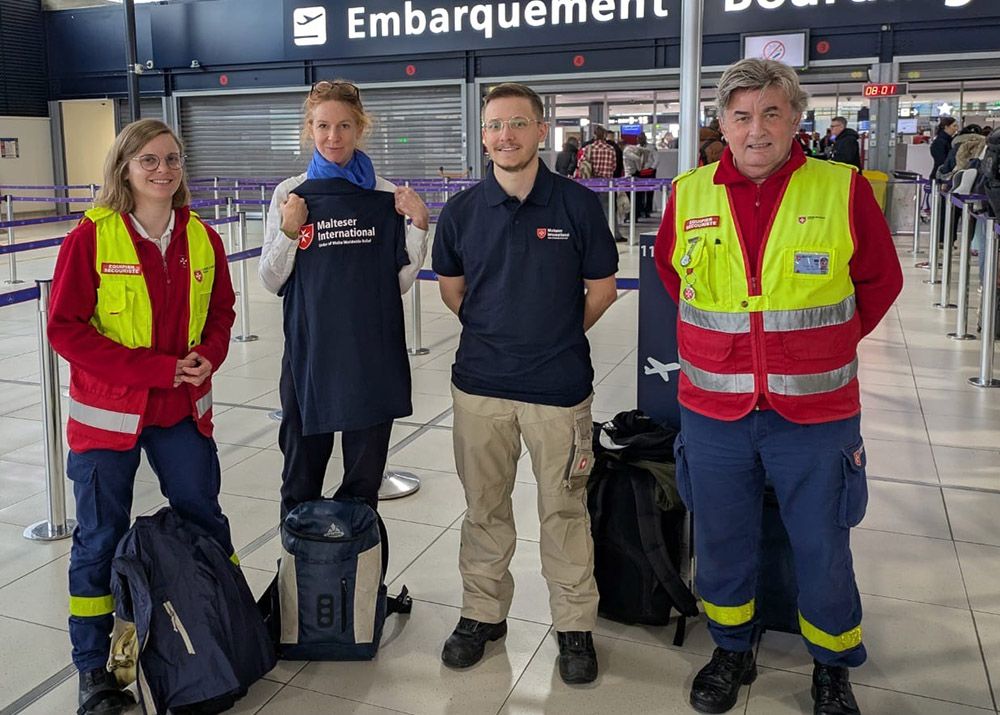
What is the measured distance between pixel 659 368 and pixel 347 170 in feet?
3.95

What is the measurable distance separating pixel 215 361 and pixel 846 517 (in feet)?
5.53

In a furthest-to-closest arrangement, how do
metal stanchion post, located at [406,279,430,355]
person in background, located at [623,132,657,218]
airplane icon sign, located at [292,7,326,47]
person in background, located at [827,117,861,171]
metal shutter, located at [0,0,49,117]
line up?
metal shutter, located at [0,0,49,117]
airplane icon sign, located at [292,7,326,47]
person in background, located at [623,132,657,218]
person in background, located at [827,117,861,171]
metal stanchion post, located at [406,279,430,355]

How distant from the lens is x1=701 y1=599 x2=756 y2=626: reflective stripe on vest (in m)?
2.55

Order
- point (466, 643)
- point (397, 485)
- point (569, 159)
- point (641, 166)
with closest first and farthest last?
1. point (466, 643)
2. point (397, 485)
3. point (569, 159)
4. point (641, 166)

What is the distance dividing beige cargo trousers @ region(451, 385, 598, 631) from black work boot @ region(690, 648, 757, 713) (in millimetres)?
345

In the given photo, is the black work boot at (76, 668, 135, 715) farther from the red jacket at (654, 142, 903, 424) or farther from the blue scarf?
the red jacket at (654, 142, 903, 424)

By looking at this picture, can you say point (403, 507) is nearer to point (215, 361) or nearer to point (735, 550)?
point (215, 361)

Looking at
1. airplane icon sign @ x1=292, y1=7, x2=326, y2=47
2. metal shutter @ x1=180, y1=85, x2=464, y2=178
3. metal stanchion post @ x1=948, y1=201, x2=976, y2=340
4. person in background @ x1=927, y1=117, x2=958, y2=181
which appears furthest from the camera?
airplane icon sign @ x1=292, y1=7, x2=326, y2=47

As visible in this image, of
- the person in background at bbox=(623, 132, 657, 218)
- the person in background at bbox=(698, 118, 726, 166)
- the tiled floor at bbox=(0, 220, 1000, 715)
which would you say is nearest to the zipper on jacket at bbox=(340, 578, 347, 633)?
the tiled floor at bbox=(0, 220, 1000, 715)

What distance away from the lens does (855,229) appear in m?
2.23

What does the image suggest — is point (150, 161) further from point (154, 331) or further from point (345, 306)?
point (345, 306)

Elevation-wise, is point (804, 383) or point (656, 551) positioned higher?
point (804, 383)

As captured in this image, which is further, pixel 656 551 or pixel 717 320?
pixel 656 551

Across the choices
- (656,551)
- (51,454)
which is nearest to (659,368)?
(656,551)
